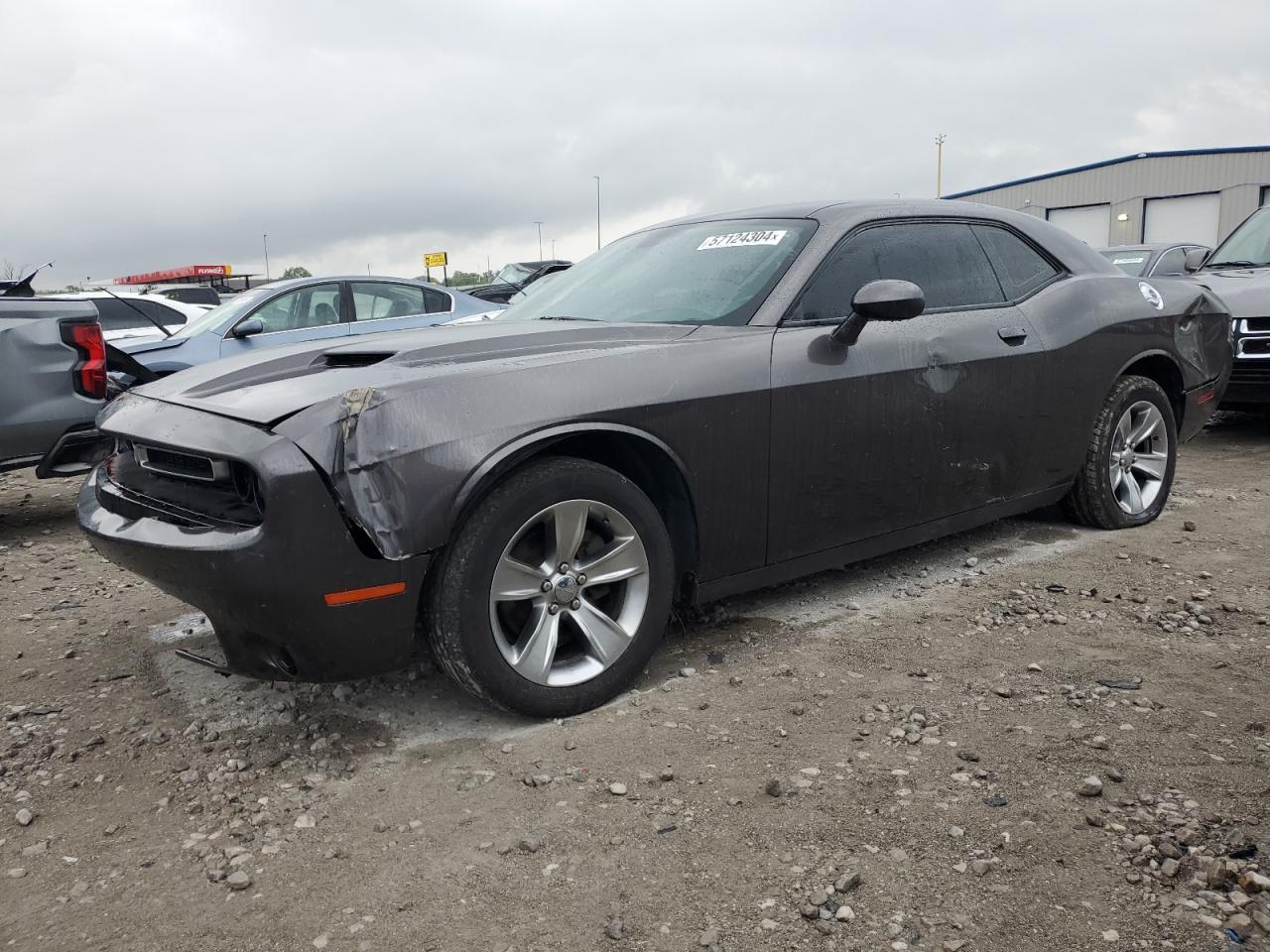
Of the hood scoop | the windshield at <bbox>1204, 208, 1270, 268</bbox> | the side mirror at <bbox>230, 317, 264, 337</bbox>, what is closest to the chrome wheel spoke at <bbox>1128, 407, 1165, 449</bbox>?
the hood scoop

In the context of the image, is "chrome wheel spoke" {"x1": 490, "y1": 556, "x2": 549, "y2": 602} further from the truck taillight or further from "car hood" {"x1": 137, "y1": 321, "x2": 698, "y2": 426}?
the truck taillight

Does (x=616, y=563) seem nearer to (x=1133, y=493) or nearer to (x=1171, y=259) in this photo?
(x=1133, y=493)

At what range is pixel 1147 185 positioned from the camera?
34.6 m

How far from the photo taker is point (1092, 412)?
15.1ft

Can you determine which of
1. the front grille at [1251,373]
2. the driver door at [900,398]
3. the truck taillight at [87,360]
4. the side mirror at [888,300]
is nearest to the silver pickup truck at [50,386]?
the truck taillight at [87,360]

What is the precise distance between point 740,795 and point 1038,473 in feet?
8.19

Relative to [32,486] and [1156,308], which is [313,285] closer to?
[32,486]

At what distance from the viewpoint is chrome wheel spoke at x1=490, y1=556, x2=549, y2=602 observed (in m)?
2.82

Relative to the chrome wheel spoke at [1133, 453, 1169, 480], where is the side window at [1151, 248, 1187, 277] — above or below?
above

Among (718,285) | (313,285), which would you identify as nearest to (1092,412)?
(718,285)

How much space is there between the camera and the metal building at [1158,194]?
31844 mm

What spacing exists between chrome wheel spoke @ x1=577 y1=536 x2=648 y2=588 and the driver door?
1.85 feet

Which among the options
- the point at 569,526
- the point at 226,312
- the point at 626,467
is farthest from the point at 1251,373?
the point at 226,312

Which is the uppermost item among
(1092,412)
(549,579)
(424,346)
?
(424,346)
